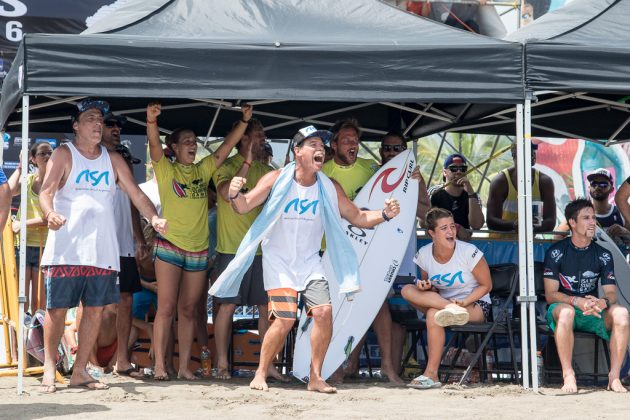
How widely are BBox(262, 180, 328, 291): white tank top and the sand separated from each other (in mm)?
719

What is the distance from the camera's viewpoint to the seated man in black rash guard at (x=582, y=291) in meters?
6.82

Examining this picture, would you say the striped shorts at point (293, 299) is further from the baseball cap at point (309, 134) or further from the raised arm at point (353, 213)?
the baseball cap at point (309, 134)

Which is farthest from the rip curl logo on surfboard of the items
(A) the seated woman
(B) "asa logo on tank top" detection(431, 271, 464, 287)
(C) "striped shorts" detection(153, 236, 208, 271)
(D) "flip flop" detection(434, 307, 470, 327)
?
(C) "striped shorts" detection(153, 236, 208, 271)

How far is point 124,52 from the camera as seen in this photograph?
6.25 m

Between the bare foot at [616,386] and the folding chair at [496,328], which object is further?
the folding chair at [496,328]

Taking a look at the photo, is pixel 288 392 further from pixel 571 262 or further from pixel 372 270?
pixel 571 262

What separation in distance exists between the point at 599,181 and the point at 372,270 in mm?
2675

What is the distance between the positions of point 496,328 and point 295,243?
152cm

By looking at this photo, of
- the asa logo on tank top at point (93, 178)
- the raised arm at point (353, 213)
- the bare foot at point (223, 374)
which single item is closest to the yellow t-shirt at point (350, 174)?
the raised arm at point (353, 213)

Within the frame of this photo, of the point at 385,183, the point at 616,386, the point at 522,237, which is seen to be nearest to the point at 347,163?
the point at 385,183

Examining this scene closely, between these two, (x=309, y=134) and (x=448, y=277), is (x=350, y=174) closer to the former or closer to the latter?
(x=309, y=134)

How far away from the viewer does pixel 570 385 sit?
21.8 feet

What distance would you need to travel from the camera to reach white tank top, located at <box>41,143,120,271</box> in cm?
636

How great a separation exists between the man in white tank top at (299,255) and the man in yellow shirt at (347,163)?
652 millimetres
